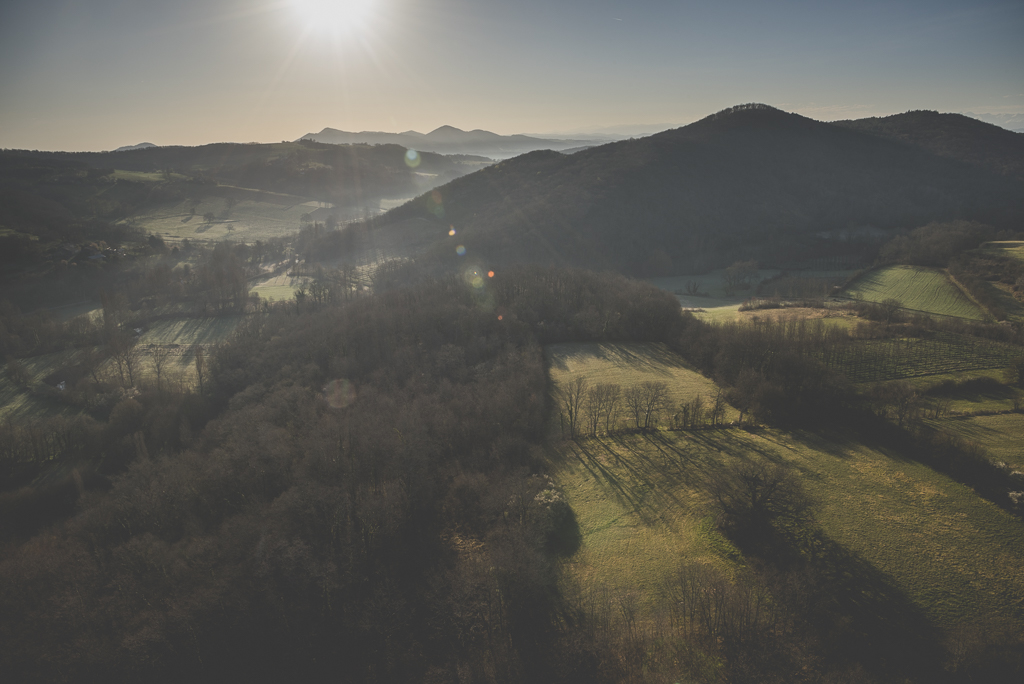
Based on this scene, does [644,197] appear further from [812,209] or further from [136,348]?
[136,348]

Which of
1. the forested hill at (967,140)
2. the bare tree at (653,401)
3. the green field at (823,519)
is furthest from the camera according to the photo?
the forested hill at (967,140)

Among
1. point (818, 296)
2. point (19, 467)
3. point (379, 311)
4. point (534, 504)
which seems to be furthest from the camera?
point (818, 296)

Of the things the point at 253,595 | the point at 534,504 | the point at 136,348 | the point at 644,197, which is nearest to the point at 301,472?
the point at 253,595

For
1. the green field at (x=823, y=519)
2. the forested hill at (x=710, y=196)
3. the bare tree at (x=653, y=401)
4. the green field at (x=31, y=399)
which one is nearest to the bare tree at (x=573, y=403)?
the green field at (x=823, y=519)

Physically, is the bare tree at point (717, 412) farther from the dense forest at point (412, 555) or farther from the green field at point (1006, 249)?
the green field at point (1006, 249)

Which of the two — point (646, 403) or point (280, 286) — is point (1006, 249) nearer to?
point (646, 403)

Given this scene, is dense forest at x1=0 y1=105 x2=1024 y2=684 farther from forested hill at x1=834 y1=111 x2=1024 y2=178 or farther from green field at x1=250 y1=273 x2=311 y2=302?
forested hill at x1=834 y1=111 x2=1024 y2=178

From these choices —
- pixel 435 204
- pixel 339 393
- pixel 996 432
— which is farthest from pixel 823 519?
pixel 435 204
